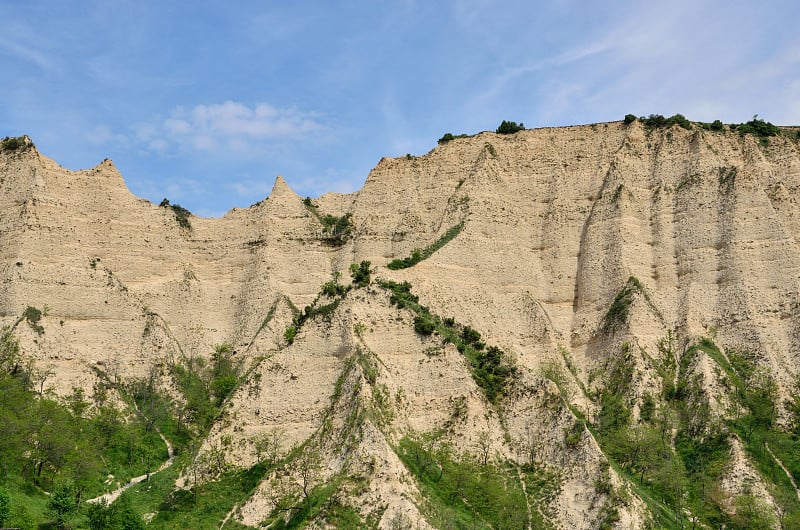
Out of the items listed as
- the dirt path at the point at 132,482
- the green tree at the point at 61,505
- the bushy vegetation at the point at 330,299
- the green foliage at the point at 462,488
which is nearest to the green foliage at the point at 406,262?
the bushy vegetation at the point at 330,299

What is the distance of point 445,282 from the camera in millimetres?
77312

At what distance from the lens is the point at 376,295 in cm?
7219

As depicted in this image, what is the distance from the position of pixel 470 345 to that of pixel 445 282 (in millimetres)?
7562

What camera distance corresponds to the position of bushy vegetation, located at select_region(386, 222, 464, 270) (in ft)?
260

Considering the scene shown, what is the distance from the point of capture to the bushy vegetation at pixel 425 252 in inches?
3118

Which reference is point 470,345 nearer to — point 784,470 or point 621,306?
point 621,306

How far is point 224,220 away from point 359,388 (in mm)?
35953

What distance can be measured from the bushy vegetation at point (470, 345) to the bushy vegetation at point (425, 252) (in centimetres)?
488

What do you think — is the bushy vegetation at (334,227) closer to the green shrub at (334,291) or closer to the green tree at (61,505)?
the green shrub at (334,291)

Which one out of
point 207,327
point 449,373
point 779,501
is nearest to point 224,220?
point 207,327

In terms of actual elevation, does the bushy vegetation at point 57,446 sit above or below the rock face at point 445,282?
below

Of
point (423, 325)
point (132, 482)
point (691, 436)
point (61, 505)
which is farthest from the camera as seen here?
point (423, 325)

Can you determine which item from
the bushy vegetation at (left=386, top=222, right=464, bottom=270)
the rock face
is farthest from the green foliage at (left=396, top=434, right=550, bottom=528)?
the bushy vegetation at (left=386, top=222, right=464, bottom=270)

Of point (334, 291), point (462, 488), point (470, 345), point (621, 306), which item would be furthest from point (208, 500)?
point (621, 306)
